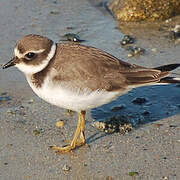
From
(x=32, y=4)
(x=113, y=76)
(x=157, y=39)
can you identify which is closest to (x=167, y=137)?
(x=113, y=76)

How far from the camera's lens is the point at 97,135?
19.4ft

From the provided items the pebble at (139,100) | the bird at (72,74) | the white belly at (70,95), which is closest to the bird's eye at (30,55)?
the bird at (72,74)

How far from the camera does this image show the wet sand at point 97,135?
5188 mm

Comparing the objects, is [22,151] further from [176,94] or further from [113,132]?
[176,94]

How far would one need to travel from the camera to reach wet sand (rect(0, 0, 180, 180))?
5.19m

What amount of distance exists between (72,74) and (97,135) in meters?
1.13

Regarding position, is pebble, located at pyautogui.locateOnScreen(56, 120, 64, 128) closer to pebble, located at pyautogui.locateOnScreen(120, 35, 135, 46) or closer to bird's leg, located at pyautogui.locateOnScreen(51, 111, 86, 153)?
bird's leg, located at pyautogui.locateOnScreen(51, 111, 86, 153)

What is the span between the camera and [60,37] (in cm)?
868

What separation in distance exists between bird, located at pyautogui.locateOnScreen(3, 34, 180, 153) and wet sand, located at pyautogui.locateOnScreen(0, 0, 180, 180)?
0.42 meters

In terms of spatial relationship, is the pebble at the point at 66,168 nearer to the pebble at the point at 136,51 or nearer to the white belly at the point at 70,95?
the white belly at the point at 70,95

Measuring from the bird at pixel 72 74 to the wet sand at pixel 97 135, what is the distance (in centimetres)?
42

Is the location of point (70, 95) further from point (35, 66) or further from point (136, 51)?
point (136, 51)

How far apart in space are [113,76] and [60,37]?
11.4 feet

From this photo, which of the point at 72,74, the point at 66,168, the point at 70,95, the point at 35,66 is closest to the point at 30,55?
the point at 35,66
